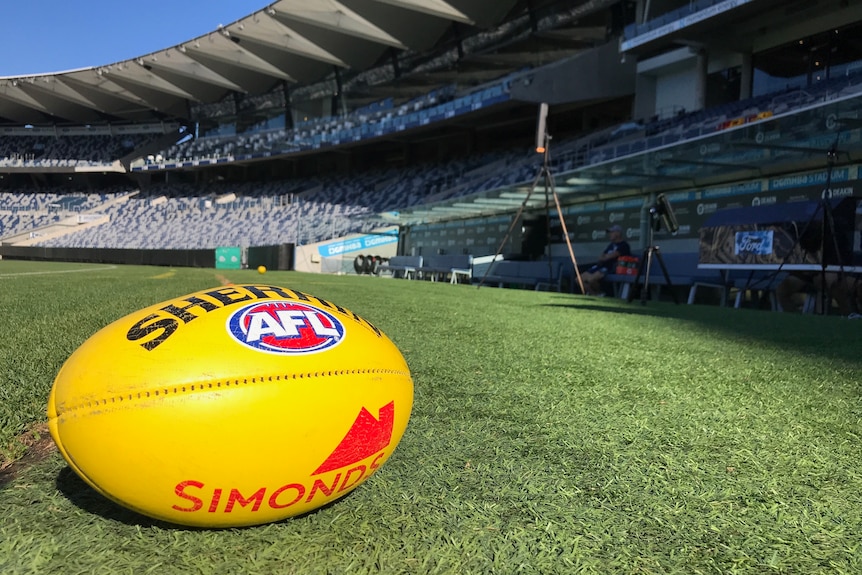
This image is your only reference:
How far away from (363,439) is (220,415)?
0.34 metres

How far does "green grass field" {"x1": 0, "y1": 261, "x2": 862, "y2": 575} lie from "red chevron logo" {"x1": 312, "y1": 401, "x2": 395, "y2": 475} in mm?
153

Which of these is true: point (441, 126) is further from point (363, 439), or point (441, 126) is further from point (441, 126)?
point (363, 439)

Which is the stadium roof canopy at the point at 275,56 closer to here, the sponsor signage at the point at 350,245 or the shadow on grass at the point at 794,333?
the sponsor signage at the point at 350,245

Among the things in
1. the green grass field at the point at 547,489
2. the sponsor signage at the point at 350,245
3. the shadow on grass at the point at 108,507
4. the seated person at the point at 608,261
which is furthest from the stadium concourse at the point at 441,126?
the shadow on grass at the point at 108,507

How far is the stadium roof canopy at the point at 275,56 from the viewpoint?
28.4 metres

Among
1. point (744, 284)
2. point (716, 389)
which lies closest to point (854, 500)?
point (716, 389)

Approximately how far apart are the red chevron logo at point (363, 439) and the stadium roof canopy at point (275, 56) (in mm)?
28655

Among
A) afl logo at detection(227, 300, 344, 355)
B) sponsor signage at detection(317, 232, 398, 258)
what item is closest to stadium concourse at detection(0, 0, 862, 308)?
sponsor signage at detection(317, 232, 398, 258)

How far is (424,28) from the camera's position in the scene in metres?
31.5

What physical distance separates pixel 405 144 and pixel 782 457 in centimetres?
3539

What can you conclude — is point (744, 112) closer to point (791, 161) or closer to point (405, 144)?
point (791, 161)

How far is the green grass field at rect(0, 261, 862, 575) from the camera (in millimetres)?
1167

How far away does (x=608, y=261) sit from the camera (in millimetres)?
12117

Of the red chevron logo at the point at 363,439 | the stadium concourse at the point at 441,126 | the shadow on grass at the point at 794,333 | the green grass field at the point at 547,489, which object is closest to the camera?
the green grass field at the point at 547,489
